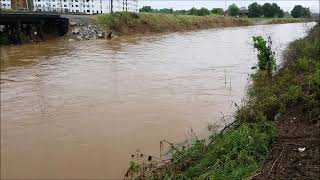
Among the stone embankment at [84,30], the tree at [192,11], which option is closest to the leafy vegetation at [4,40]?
the stone embankment at [84,30]

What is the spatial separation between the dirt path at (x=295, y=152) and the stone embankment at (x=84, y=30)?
27832 millimetres

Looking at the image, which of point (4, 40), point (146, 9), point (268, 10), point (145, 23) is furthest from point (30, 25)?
point (268, 10)

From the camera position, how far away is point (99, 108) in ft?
35.0

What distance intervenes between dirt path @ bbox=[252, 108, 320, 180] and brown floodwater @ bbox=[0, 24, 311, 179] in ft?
6.83

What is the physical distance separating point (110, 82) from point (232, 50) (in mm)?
14356

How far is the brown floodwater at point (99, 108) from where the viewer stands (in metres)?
7.24

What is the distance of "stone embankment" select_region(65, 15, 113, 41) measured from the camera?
34531 mm

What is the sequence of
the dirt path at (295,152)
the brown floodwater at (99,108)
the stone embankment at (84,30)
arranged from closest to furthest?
the dirt path at (295,152)
the brown floodwater at (99,108)
the stone embankment at (84,30)

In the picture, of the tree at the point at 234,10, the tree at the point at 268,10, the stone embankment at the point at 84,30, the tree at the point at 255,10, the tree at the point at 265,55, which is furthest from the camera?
the tree at the point at 268,10

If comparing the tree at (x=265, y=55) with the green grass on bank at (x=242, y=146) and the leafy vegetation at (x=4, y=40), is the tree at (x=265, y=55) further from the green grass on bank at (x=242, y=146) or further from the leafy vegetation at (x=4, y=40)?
the leafy vegetation at (x=4, y=40)

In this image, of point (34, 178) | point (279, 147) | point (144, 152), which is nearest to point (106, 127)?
point (144, 152)

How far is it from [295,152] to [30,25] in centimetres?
2806

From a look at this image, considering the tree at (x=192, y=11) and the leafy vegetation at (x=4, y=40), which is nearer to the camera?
the leafy vegetation at (x=4, y=40)

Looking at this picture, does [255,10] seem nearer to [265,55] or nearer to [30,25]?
[30,25]
